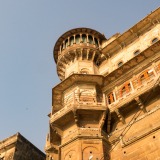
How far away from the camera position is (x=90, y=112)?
53.0 ft

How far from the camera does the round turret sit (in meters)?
20.6

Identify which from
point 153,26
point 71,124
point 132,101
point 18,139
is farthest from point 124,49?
point 18,139

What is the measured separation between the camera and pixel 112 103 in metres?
16.7

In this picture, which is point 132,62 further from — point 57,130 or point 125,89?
point 57,130

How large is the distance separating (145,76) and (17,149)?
14.0 m

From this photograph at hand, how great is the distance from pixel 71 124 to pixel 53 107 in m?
3.10

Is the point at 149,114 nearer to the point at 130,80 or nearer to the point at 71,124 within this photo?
the point at 130,80

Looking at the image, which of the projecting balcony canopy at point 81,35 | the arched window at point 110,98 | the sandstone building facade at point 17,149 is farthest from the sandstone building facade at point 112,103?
the sandstone building facade at point 17,149

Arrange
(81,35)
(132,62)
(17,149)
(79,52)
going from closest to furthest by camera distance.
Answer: (132,62) < (79,52) < (81,35) < (17,149)

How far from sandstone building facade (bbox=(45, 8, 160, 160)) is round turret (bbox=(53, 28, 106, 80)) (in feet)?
0.26

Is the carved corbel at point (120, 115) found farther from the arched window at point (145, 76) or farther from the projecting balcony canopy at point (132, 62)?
the projecting balcony canopy at point (132, 62)

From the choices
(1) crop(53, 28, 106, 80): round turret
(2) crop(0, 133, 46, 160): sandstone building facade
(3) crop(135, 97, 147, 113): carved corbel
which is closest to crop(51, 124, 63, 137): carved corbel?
(1) crop(53, 28, 106, 80): round turret

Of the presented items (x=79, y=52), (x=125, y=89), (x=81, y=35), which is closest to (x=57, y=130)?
(x=125, y=89)

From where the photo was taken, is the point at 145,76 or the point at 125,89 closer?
the point at 145,76
